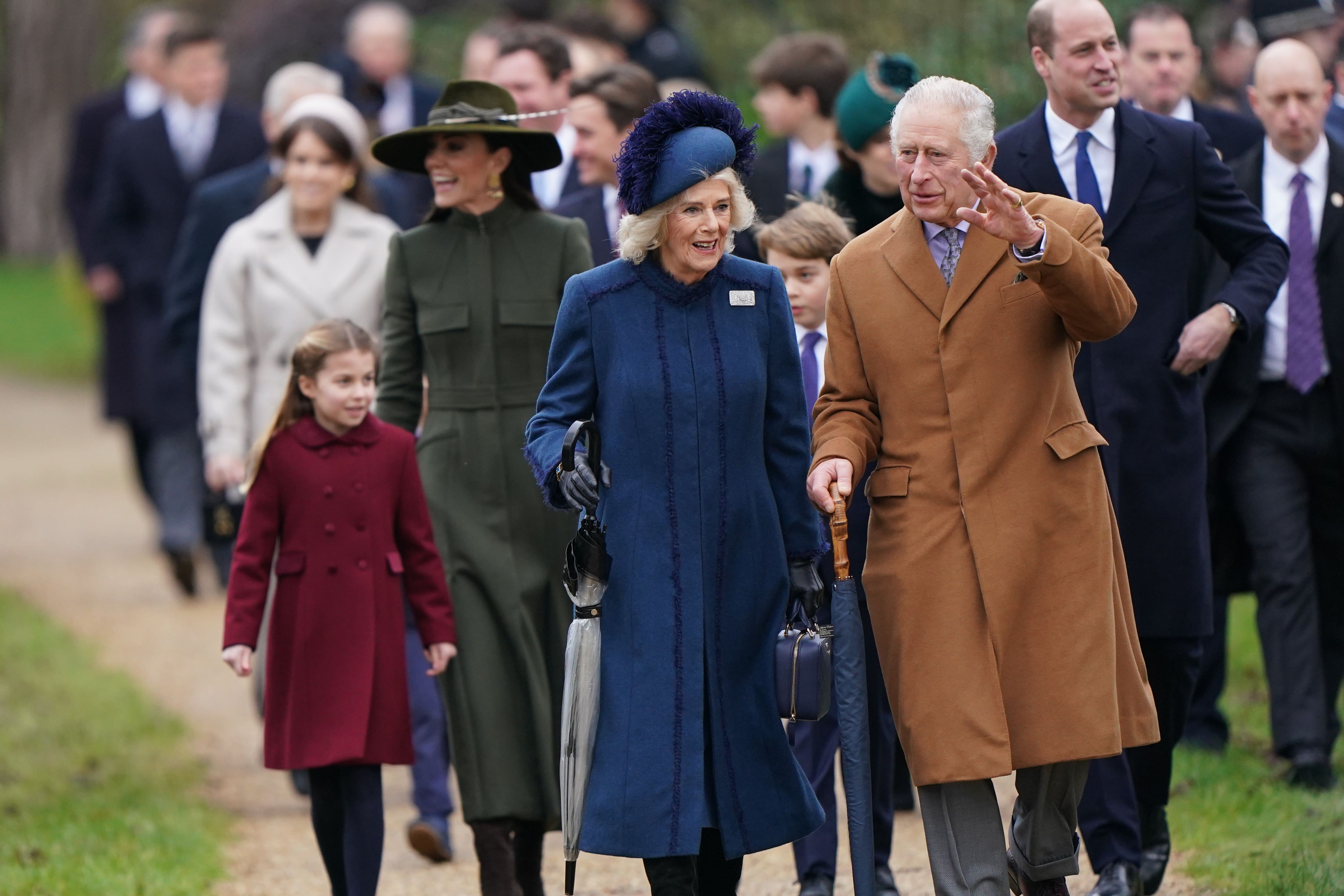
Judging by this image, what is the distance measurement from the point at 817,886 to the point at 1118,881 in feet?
2.75

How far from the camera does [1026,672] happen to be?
5328mm

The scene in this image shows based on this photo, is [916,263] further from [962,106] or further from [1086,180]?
[1086,180]

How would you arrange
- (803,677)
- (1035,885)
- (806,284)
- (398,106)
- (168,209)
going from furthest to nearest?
(398,106) < (168,209) < (806,284) < (1035,885) < (803,677)

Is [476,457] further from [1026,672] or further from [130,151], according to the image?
[130,151]

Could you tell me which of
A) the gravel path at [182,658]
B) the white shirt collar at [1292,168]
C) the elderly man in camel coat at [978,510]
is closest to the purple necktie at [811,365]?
the elderly man in camel coat at [978,510]

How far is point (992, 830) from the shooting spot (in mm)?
5367

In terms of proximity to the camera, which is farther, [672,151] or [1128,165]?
[1128,165]

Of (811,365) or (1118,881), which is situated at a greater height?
(811,365)

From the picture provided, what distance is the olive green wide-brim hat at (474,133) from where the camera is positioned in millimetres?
6543

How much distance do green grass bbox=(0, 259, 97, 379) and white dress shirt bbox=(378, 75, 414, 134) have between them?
12.1 meters

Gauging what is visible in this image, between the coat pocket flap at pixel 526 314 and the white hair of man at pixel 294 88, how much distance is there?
3139 millimetres

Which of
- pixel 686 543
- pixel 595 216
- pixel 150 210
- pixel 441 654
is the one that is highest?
pixel 595 216

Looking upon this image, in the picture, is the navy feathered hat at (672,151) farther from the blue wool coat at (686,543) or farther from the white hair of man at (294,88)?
the white hair of man at (294,88)

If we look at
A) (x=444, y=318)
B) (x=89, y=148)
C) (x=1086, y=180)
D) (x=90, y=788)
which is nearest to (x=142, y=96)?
(x=89, y=148)
